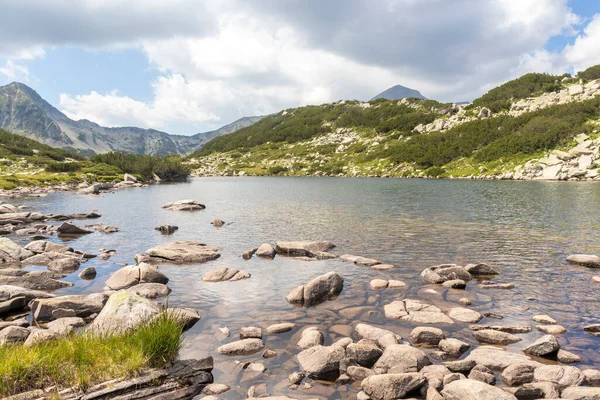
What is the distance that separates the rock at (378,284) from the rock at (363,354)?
759cm

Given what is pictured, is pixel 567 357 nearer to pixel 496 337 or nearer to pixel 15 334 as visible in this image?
pixel 496 337

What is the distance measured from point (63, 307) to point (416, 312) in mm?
15408

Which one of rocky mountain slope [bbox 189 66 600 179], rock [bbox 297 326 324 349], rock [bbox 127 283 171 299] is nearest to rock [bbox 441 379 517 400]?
rock [bbox 297 326 324 349]

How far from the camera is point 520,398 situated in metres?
9.56

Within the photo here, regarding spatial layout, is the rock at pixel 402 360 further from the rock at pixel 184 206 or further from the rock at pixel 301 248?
the rock at pixel 184 206

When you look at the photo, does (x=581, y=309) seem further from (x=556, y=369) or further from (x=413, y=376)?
(x=413, y=376)

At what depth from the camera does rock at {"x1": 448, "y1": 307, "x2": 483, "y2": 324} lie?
49.3ft

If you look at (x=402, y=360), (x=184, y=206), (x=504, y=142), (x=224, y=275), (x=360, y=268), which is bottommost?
(x=360, y=268)

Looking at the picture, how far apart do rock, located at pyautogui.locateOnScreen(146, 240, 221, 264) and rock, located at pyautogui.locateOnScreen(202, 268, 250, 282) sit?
14.6 ft

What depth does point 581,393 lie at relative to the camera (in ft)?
30.2

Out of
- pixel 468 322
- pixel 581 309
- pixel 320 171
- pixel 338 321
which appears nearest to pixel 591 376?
pixel 468 322

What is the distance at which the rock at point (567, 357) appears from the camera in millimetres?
11688

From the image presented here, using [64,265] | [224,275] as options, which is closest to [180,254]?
[224,275]

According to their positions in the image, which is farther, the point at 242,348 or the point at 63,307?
the point at 63,307
